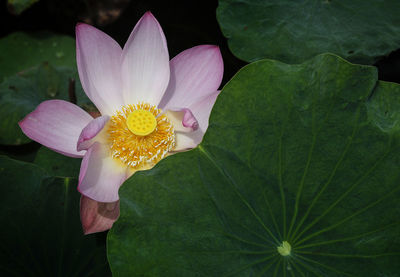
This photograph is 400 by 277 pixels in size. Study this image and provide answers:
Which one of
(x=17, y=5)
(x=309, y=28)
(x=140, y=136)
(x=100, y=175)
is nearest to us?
(x=100, y=175)

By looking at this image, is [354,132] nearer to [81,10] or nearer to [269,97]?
[269,97]

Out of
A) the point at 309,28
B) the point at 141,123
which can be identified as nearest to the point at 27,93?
the point at 141,123

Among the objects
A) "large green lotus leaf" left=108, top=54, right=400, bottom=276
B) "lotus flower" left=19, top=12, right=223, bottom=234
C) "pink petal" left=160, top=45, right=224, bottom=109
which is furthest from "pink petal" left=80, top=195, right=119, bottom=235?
"pink petal" left=160, top=45, right=224, bottom=109

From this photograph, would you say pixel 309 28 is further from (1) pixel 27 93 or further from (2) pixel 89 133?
(1) pixel 27 93

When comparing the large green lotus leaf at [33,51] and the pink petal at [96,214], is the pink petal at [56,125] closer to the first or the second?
the pink petal at [96,214]

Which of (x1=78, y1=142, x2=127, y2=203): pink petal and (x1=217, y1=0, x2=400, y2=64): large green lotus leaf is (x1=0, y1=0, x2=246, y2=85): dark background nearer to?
(x1=217, y1=0, x2=400, y2=64): large green lotus leaf

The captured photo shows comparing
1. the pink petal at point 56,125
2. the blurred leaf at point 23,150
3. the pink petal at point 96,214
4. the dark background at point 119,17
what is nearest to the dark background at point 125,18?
the dark background at point 119,17
